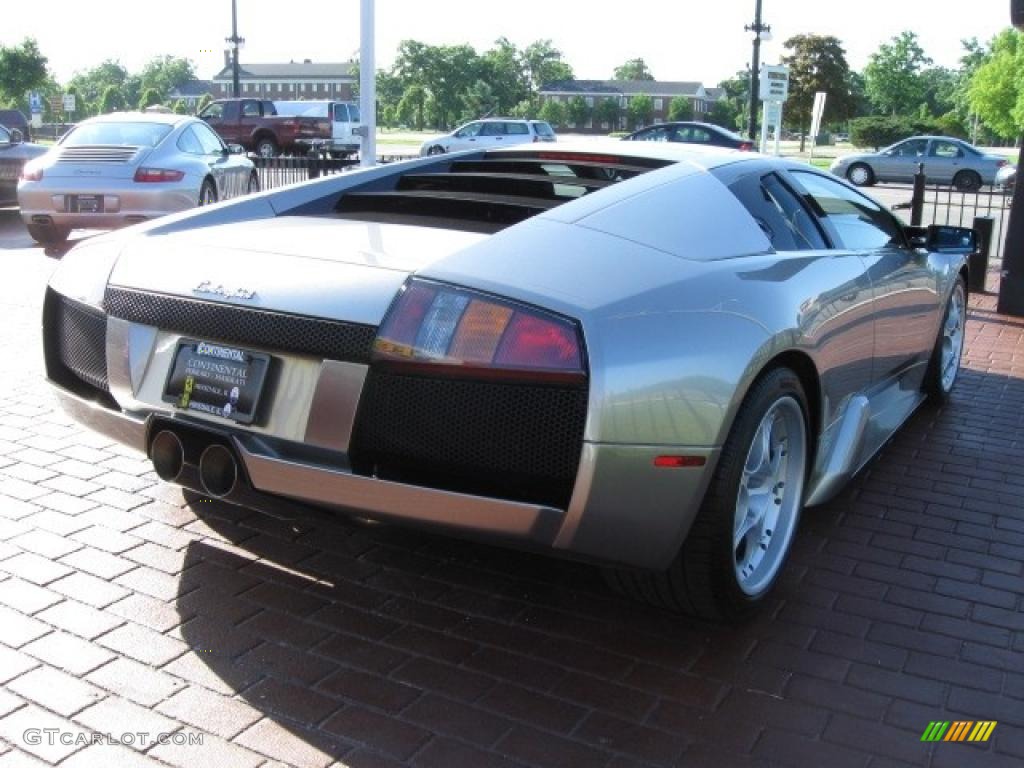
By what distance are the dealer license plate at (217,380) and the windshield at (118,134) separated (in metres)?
9.70

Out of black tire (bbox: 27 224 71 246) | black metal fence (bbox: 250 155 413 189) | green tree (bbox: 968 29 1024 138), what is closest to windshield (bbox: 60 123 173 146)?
black tire (bbox: 27 224 71 246)

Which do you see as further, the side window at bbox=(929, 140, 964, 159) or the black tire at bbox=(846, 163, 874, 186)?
the black tire at bbox=(846, 163, 874, 186)

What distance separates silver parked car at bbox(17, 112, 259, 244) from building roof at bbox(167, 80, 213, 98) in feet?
424

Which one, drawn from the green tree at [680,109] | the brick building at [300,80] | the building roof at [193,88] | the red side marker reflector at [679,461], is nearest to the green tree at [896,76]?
the green tree at [680,109]

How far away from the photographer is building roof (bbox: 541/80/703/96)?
419 ft

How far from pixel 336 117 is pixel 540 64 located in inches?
3807

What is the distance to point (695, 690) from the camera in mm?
3029

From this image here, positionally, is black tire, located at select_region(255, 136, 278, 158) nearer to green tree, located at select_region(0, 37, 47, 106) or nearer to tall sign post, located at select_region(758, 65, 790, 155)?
tall sign post, located at select_region(758, 65, 790, 155)

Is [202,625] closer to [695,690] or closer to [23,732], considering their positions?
[23,732]

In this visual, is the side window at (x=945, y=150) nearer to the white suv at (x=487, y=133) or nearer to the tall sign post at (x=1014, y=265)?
the white suv at (x=487, y=133)

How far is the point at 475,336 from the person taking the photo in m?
2.81

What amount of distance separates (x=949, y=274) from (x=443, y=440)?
148 inches

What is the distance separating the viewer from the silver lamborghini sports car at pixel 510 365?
281cm

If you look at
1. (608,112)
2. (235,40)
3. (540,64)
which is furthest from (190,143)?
(540,64)
